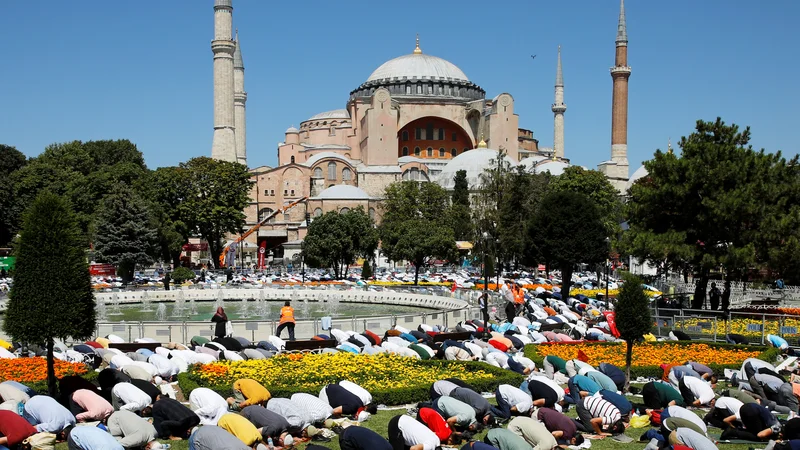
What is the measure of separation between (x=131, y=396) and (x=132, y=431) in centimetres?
130

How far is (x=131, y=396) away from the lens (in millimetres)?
9047

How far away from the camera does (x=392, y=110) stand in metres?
63.4

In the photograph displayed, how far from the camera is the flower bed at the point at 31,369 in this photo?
10.9 metres

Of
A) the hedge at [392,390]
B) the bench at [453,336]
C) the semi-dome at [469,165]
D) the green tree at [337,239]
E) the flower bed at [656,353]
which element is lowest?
the hedge at [392,390]

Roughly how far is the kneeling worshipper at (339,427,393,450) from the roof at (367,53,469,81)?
6523cm

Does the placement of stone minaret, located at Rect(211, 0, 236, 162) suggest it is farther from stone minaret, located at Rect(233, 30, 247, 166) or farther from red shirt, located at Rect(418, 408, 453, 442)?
red shirt, located at Rect(418, 408, 453, 442)

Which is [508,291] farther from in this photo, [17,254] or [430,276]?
[430,276]

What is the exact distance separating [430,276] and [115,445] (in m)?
27.8

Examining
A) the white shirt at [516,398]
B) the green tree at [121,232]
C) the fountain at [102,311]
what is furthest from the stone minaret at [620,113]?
the white shirt at [516,398]

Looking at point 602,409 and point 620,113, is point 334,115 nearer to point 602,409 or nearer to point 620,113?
point 620,113

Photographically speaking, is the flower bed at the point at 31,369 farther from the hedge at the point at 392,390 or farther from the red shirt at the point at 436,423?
the red shirt at the point at 436,423

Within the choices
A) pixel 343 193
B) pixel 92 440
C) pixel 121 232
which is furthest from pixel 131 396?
pixel 343 193

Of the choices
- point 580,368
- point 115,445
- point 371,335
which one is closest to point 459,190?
point 371,335

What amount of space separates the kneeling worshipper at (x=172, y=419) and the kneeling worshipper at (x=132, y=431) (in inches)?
14.3
